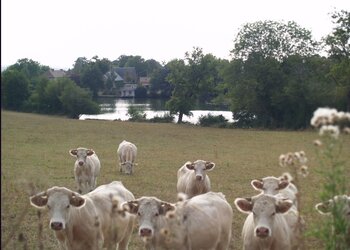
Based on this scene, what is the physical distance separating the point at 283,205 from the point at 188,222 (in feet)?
4.96

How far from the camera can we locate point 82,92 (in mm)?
71250

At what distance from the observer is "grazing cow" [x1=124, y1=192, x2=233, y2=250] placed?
7.27 metres

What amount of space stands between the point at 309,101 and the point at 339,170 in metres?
52.6

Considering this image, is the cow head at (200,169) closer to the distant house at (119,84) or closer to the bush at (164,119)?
the bush at (164,119)

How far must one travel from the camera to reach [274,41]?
6141cm

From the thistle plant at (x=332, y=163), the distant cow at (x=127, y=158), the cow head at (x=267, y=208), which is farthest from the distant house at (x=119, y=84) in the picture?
the thistle plant at (x=332, y=163)

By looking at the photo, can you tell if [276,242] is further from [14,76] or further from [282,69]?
[14,76]

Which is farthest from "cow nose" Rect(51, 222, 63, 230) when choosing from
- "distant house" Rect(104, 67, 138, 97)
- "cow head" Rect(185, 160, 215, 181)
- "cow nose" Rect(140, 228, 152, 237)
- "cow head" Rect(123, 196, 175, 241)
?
"distant house" Rect(104, 67, 138, 97)

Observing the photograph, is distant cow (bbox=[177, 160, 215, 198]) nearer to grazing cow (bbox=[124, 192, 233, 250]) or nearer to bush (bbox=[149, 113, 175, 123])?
grazing cow (bbox=[124, 192, 233, 250])

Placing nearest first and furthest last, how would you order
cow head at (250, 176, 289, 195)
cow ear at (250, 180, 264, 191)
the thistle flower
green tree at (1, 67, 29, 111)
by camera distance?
the thistle flower
cow head at (250, 176, 289, 195)
cow ear at (250, 180, 264, 191)
green tree at (1, 67, 29, 111)

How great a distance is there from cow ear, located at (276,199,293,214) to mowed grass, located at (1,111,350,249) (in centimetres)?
34

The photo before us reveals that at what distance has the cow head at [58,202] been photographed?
7379 millimetres

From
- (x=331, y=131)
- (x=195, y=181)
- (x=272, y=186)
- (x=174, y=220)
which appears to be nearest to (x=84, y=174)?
(x=195, y=181)

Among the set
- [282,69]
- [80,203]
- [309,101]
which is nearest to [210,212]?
[80,203]
